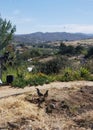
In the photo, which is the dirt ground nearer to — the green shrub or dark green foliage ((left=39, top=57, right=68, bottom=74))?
the green shrub

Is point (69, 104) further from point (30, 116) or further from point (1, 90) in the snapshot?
point (1, 90)

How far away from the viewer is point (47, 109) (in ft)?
41.2

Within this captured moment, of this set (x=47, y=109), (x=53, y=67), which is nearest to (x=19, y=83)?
(x=47, y=109)

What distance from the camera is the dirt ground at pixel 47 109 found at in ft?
37.4

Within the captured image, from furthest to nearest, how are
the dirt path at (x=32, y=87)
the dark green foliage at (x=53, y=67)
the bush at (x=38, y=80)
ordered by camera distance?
the dark green foliage at (x=53, y=67) → the bush at (x=38, y=80) → the dirt path at (x=32, y=87)

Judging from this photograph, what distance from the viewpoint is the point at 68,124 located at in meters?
11.6

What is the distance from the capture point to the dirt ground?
37.4ft

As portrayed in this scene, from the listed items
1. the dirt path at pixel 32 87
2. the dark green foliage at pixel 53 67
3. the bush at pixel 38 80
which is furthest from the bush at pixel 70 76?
the dark green foliage at pixel 53 67

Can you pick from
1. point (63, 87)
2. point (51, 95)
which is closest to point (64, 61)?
point (63, 87)

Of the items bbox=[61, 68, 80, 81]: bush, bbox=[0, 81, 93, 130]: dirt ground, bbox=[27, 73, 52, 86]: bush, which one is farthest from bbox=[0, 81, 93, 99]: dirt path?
bbox=[61, 68, 80, 81]: bush

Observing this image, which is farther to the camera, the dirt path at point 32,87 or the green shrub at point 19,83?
→ the green shrub at point 19,83

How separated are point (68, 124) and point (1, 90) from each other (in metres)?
4.11

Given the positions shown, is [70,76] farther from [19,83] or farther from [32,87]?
[19,83]

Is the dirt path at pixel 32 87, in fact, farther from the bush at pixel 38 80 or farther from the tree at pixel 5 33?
the tree at pixel 5 33
